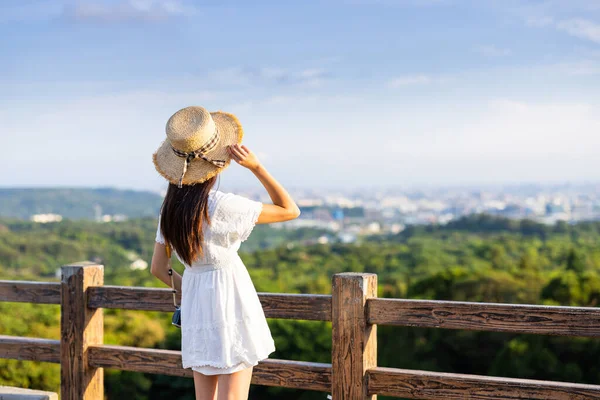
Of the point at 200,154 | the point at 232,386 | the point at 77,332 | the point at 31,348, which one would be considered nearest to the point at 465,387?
the point at 232,386

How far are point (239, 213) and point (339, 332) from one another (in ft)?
3.04

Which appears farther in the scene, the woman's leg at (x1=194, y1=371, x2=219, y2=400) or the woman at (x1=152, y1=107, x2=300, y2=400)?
the woman's leg at (x1=194, y1=371, x2=219, y2=400)

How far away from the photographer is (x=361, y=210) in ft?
411

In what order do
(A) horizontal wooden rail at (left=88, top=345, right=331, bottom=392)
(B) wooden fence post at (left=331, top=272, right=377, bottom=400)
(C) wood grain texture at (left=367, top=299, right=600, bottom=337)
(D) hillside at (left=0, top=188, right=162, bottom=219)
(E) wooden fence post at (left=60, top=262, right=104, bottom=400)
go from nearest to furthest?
(C) wood grain texture at (left=367, top=299, right=600, bottom=337), (B) wooden fence post at (left=331, top=272, right=377, bottom=400), (A) horizontal wooden rail at (left=88, top=345, right=331, bottom=392), (E) wooden fence post at (left=60, top=262, right=104, bottom=400), (D) hillside at (left=0, top=188, right=162, bottom=219)

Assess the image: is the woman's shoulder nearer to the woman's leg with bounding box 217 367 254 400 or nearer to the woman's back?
the woman's back

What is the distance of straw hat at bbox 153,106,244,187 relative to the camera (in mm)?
2352

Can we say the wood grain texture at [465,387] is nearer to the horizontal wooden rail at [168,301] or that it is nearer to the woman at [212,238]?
the horizontal wooden rail at [168,301]

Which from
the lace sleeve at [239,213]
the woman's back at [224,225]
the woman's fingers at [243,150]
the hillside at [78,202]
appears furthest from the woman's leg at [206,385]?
the hillside at [78,202]

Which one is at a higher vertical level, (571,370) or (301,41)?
(301,41)

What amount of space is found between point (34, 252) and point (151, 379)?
39264mm

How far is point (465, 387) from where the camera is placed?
2926 mm

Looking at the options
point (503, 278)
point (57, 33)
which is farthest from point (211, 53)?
point (503, 278)

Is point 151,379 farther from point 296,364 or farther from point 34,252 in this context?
point 34,252

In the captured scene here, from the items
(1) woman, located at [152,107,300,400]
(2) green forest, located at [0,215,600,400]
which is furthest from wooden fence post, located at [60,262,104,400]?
(2) green forest, located at [0,215,600,400]
